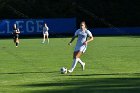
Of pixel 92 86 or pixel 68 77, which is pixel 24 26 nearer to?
pixel 68 77

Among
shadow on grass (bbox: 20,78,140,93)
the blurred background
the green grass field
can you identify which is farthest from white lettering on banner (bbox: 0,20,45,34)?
shadow on grass (bbox: 20,78,140,93)

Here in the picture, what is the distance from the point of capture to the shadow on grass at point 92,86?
17.5 metres

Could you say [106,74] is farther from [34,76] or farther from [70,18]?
[70,18]

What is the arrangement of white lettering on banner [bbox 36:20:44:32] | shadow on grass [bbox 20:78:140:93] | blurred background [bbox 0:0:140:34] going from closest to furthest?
1. shadow on grass [bbox 20:78:140:93]
2. white lettering on banner [bbox 36:20:44:32]
3. blurred background [bbox 0:0:140:34]

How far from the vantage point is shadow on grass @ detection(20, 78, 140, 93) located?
1753 centimetres

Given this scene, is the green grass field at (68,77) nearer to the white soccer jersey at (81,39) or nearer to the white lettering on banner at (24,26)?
the white soccer jersey at (81,39)

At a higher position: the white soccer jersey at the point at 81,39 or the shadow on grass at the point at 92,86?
the white soccer jersey at the point at 81,39

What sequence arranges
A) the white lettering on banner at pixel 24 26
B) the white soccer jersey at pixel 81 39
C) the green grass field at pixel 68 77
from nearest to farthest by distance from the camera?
1. the green grass field at pixel 68 77
2. the white soccer jersey at pixel 81 39
3. the white lettering on banner at pixel 24 26

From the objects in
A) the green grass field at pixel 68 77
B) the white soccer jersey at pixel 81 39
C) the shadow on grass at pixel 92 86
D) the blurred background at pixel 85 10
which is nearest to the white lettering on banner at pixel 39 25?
the blurred background at pixel 85 10

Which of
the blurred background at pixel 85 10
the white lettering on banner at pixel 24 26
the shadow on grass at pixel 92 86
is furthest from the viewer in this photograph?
the blurred background at pixel 85 10

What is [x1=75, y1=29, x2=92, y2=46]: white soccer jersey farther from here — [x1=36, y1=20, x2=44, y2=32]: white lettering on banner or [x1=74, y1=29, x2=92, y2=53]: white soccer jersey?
[x1=36, y1=20, x2=44, y2=32]: white lettering on banner

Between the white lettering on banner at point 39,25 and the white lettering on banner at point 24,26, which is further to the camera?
the white lettering on banner at point 39,25

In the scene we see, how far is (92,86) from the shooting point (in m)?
18.7

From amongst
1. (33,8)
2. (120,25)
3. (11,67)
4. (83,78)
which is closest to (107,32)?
(120,25)
